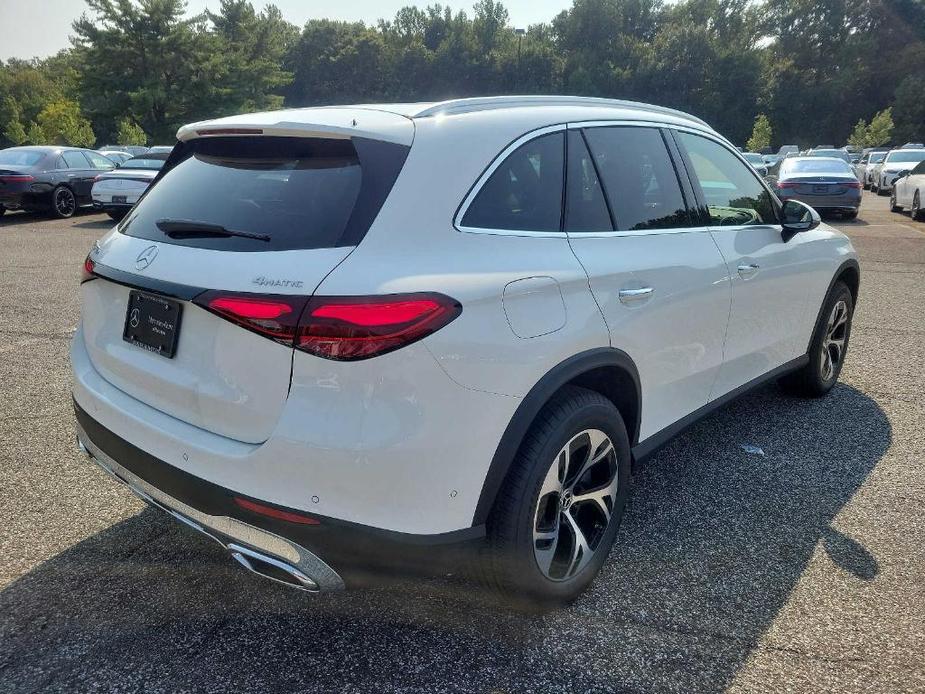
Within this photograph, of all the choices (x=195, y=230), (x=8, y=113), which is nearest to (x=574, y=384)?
(x=195, y=230)

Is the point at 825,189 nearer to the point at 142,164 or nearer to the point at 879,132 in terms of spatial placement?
the point at 142,164

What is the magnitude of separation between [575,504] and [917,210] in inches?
669

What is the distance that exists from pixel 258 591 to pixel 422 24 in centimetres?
10583

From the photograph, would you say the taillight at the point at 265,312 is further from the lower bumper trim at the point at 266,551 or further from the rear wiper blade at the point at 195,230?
the lower bumper trim at the point at 266,551

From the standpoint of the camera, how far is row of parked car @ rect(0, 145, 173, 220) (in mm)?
14375

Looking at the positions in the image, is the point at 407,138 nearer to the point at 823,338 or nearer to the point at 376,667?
the point at 376,667

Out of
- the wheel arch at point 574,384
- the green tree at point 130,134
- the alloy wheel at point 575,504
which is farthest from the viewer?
the green tree at point 130,134

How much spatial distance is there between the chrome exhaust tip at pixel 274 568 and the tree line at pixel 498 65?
4348cm

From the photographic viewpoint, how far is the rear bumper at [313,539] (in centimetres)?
198

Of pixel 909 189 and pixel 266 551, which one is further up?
pixel 909 189

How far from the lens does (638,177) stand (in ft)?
9.72

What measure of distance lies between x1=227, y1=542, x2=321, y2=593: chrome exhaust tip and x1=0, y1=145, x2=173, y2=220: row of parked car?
43.5ft

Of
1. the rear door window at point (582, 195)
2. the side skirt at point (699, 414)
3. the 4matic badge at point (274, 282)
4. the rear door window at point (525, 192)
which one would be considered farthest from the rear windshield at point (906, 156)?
the 4matic badge at point (274, 282)

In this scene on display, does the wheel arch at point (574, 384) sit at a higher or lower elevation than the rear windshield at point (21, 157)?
higher
